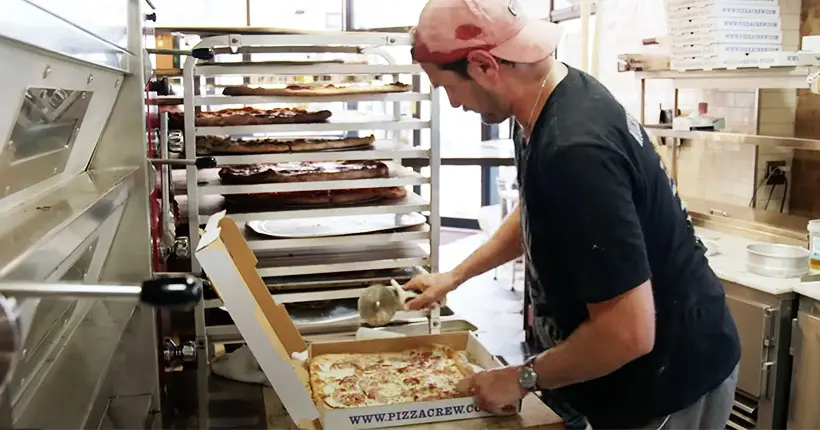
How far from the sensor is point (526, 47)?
1.37 metres

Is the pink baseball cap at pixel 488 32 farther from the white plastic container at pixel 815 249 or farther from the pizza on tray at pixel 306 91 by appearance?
the white plastic container at pixel 815 249

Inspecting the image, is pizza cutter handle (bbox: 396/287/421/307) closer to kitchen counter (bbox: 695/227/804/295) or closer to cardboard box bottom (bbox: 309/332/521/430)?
cardboard box bottom (bbox: 309/332/521/430)

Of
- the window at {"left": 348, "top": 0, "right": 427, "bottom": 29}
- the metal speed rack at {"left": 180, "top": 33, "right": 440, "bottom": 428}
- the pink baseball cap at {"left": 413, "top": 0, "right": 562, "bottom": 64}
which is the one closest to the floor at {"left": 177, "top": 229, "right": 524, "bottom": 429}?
the metal speed rack at {"left": 180, "top": 33, "right": 440, "bottom": 428}

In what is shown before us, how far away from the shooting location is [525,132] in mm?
1445

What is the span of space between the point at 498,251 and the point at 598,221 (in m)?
0.64

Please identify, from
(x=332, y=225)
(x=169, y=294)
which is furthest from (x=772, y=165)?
(x=169, y=294)

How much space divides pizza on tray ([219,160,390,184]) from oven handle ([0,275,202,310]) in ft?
5.01

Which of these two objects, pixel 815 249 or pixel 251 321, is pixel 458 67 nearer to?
pixel 251 321

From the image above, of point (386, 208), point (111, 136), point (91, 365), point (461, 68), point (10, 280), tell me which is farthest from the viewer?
point (386, 208)

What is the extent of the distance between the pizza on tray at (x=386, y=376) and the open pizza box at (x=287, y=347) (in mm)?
26

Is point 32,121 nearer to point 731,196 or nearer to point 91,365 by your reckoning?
point 91,365

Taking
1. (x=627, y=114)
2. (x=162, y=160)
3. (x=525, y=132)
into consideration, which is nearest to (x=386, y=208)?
(x=162, y=160)

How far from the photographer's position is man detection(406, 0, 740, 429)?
1229 mm

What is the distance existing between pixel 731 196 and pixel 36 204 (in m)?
3.58
